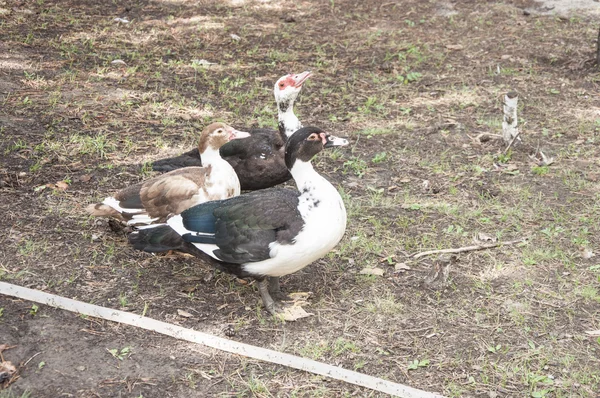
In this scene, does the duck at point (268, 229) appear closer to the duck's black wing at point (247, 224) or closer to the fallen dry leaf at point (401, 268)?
the duck's black wing at point (247, 224)

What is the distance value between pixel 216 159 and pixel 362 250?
1.25 metres

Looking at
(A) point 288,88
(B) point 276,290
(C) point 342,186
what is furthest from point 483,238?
(A) point 288,88

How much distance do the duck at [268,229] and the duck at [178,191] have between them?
365mm

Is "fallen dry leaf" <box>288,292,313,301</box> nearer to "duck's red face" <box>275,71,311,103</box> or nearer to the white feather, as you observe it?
the white feather

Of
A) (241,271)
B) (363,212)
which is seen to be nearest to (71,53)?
(363,212)

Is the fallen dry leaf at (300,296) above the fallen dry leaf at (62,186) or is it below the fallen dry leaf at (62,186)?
below

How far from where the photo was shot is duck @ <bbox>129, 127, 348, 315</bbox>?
14.9 ft

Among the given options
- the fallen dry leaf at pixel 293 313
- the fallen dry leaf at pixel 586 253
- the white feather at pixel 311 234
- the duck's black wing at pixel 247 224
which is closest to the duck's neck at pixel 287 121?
the duck's black wing at pixel 247 224

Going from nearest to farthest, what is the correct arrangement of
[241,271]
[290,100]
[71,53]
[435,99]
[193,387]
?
[193,387], [241,271], [290,100], [435,99], [71,53]

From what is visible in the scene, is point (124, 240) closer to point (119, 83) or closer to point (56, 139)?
point (56, 139)

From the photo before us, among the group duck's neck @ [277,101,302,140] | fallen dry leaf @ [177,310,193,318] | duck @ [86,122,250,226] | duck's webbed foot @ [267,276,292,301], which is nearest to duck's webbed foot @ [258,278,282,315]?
duck's webbed foot @ [267,276,292,301]

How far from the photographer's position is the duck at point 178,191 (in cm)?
530

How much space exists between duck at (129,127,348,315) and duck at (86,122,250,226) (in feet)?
Result: 1.20

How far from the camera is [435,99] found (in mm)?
8250
